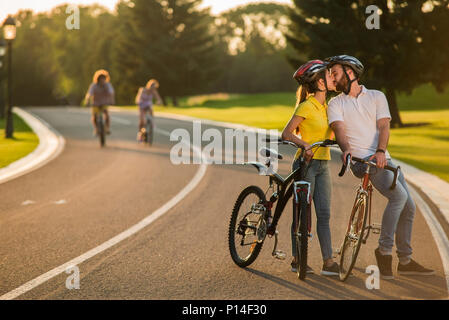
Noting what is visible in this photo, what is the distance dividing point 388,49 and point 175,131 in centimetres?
1009

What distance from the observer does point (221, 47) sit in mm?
98812

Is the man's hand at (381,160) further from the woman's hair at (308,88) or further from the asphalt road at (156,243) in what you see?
the asphalt road at (156,243)

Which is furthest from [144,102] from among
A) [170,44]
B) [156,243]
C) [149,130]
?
[170,44]

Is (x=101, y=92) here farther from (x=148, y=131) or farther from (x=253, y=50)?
(x=253, y=50)

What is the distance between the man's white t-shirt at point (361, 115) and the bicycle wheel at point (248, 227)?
1.08 m

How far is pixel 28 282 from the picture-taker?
5.86 metres

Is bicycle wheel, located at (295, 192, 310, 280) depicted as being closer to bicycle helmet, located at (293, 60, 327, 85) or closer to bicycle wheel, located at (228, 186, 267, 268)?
bicycle wheel, located at (228, 186, 267, 268)

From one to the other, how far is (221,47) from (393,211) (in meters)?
94.6

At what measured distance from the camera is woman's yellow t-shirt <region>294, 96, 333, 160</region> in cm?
592

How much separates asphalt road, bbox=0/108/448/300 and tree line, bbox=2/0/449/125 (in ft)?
53.9

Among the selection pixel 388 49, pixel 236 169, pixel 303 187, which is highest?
pixel 388 49

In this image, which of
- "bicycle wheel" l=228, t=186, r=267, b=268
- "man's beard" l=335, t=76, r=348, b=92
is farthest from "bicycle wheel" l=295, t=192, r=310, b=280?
"man's beard" l=335, t=76, r=348, b=92
